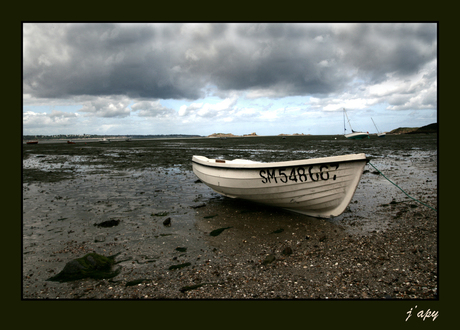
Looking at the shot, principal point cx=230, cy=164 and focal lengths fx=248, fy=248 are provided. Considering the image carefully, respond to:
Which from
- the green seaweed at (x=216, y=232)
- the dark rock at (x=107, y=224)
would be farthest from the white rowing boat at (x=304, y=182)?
the dark rock at (x=107, y=224)

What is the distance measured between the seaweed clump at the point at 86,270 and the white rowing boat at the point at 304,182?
4688 mm

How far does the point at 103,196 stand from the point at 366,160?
35.1 feet

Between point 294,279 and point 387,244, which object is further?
point 387,244

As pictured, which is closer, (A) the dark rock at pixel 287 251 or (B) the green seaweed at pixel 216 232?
(A) the dark rock at pixel 287 251

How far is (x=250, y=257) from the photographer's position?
562 centimetres

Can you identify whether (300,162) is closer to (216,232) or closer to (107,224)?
(216,232)

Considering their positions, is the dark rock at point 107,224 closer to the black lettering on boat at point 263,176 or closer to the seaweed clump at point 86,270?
the seaweed clump at point 86,270

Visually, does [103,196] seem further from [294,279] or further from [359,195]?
[359,195]

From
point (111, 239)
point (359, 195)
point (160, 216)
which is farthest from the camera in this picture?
point (359, 195)

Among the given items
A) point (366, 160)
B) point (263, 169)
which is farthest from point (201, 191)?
point (366, 160)

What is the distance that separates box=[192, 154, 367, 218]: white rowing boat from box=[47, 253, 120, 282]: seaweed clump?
4688 millimetres

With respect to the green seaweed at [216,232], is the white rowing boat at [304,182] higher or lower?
higher

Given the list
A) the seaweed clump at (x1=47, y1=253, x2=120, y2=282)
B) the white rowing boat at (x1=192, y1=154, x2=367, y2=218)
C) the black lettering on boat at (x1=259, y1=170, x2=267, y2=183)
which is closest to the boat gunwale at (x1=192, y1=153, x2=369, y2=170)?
the white rowing boat at (x1=192, y1=154, x2=367, y2=218)

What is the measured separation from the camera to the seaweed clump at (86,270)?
4.92m
